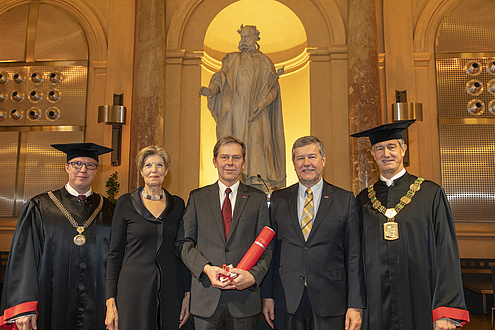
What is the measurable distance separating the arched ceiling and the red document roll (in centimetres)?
623

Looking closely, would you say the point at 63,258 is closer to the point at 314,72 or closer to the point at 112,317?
the point at 112,317

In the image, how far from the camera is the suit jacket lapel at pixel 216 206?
2572 mm

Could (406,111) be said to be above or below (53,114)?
below

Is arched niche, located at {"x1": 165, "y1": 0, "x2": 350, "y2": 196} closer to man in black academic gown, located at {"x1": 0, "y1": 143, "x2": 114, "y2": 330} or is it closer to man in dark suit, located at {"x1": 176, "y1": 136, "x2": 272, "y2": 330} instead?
man in black academic gown, located at {"x1": 0, "y1": 143, "x2": 114, "y2": 330}

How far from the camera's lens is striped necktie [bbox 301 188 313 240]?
2616mm

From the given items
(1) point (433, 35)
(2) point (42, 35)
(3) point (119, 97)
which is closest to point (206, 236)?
(3) point (119, 97)

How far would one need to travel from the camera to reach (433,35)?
7.32 m

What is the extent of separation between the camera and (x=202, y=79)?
7.66 m

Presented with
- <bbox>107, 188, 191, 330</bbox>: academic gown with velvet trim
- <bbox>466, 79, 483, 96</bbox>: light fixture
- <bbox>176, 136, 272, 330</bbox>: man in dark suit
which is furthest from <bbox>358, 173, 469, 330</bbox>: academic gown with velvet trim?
<bbox>466, 79, 483, 96</bbox>: light fixture

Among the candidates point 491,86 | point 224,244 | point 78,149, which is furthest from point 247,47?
point 491,86

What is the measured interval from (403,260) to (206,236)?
1.26 metres

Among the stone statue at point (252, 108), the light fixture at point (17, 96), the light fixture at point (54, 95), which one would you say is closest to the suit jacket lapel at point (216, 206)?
the stone statue at point (252, 108)

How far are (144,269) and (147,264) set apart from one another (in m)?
0.03

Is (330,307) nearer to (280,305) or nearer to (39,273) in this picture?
(280,305)
